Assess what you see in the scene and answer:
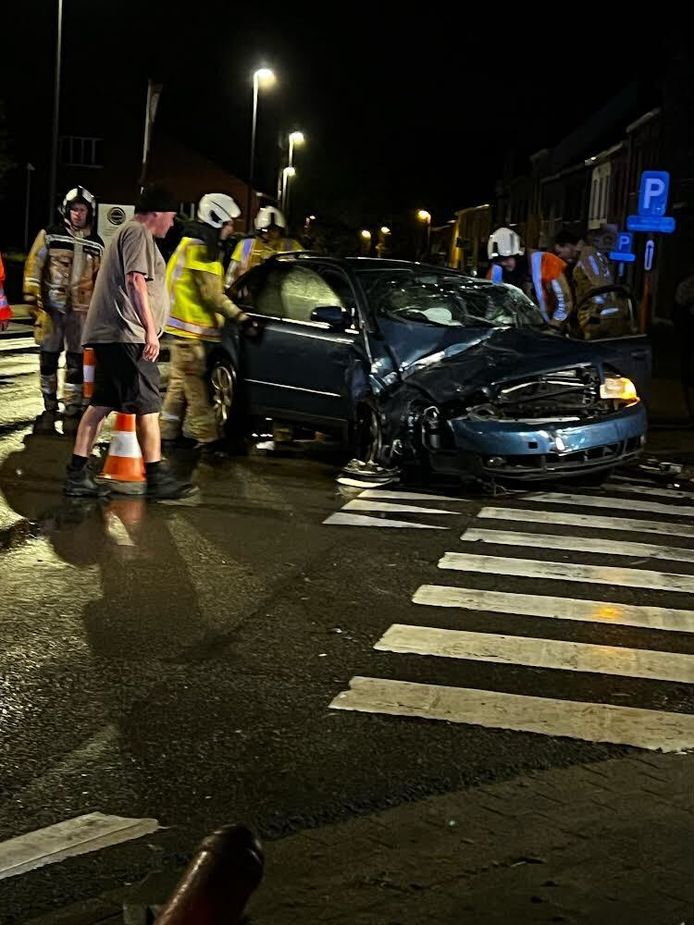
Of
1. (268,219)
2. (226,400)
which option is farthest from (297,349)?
(268,219)

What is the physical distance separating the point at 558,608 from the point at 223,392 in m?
5.80

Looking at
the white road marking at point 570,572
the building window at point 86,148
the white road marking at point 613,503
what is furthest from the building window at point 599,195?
the white road marking at point 570,572

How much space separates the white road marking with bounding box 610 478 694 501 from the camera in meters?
10.4

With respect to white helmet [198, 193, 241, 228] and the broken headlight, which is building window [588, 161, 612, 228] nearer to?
white helmet [198, 193, 241, 228]

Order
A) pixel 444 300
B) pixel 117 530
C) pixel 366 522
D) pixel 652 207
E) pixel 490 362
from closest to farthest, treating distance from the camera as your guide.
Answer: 1. pixel 117 530
2. pixel 366 522
3. pixel 490 362
4. pixel 444 300
5. pixel 652 207

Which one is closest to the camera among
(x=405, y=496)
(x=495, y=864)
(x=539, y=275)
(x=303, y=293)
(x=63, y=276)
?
(x=495, y=864)

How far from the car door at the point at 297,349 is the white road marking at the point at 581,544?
7.83 ft

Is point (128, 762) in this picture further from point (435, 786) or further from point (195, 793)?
point (435, 786)

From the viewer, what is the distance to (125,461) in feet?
31.4

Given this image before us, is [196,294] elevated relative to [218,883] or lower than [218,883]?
elevated

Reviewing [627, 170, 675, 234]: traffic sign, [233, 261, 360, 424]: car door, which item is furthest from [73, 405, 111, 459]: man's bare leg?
[627, 170, 675, 234]: traffic sign

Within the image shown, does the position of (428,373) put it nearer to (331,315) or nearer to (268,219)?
(331,315)

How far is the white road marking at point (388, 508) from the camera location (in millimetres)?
9273

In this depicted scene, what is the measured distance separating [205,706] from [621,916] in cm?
205
